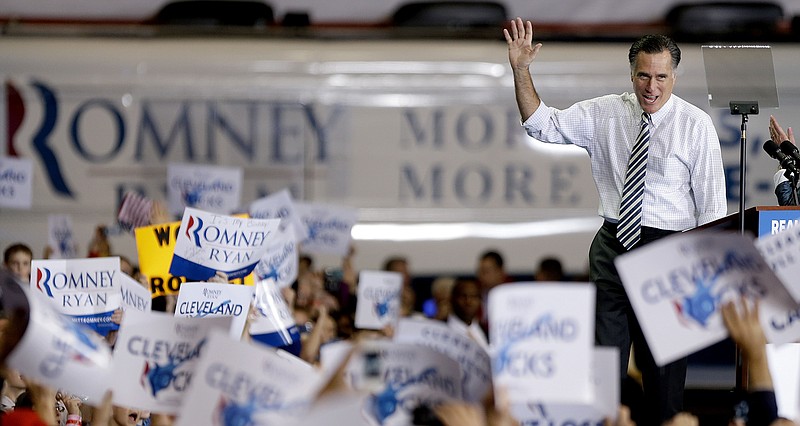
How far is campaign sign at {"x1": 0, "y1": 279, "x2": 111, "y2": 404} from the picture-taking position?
419 cm

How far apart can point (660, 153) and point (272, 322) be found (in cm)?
248

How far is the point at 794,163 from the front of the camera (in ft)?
20.5

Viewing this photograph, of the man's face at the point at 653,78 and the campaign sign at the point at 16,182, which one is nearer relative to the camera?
the man's face at the point at 653,78

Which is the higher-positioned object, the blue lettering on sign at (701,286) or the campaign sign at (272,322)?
the blue lettering on sign at (701,286)

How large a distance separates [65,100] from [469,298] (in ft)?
11.8

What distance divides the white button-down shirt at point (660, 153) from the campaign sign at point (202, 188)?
4237 millimetres

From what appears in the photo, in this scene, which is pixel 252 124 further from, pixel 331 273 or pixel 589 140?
pixel 589 140

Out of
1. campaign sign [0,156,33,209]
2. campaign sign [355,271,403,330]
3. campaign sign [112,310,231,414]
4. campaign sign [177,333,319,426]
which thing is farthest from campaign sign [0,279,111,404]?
campaign sign [0,156,33,209]

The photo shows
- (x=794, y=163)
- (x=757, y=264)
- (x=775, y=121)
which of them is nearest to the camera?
(x=757, y=264)

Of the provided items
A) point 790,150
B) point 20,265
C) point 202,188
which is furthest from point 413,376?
point 202,188

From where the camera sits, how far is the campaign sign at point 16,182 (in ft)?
33.8

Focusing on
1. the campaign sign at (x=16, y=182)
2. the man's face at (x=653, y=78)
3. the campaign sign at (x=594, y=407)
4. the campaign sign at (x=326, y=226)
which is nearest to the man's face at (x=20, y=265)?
the campaign sign at (x=16, y=182)

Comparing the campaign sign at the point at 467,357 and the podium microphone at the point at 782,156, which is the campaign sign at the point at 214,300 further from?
the podium microphone at the point at 782,156

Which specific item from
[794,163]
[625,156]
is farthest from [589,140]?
[794,163]
